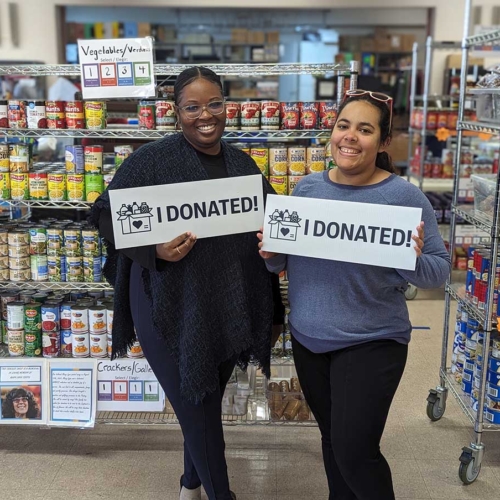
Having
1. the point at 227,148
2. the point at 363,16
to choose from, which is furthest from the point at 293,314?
the point at 363,16

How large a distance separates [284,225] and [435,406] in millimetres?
1724

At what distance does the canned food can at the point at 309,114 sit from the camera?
2572 millimetres

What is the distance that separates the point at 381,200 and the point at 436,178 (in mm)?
4298

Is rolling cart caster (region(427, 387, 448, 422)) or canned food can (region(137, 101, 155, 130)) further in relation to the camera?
rolling cart caster (region(427, 387, 448, 422))

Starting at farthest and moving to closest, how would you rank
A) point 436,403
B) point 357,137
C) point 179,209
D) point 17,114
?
1. point 436,403
2. point 17,114
3. point 179,209
4. point 357,137

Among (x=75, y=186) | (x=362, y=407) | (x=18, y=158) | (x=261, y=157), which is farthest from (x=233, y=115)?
(x=362, y=407)

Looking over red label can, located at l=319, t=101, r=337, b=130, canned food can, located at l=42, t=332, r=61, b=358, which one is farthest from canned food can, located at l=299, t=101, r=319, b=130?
canned food can, located at l=42, t=332, r=61, b=358

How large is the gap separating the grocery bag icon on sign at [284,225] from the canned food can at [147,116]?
0.96 m

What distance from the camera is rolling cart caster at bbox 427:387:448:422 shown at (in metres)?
3.09

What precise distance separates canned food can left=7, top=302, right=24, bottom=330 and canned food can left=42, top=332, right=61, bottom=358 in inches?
4.4

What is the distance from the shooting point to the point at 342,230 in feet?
5.88

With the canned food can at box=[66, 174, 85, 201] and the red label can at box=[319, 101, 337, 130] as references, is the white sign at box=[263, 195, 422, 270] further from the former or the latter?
the canned food can at box=[66, 174, 85, 201]

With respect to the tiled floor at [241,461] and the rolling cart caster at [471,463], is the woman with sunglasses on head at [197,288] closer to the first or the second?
the tiled floor at [241,461]

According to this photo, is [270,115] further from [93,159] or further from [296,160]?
[93,159]
